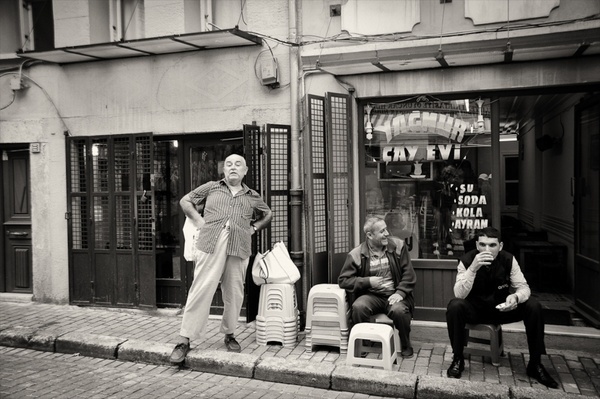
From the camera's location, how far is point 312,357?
6078mm

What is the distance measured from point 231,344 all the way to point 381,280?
6.17 feet

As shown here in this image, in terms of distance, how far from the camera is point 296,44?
7.25 meters

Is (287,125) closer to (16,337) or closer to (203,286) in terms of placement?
(203,286)

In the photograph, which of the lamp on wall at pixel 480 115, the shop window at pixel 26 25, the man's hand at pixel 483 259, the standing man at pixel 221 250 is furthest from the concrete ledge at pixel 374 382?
the shop window at pixel 26 25

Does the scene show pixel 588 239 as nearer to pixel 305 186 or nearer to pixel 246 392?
pixel 305 186

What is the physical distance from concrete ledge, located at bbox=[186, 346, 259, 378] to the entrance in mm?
4397

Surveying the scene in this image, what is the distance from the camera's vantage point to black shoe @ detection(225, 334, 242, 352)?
246 inches

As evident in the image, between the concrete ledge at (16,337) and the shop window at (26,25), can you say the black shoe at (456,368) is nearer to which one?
the concrete ledge at (16,337)

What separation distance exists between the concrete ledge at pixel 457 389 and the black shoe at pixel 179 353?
8.41 feet

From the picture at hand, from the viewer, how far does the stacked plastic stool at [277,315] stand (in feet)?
21.1

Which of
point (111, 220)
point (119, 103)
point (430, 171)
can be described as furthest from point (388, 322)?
point (119, 103)

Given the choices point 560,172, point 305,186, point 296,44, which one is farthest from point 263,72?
point 560,172

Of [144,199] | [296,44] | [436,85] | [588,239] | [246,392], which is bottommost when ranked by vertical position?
[246,392]

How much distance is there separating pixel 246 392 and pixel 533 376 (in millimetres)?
2822
